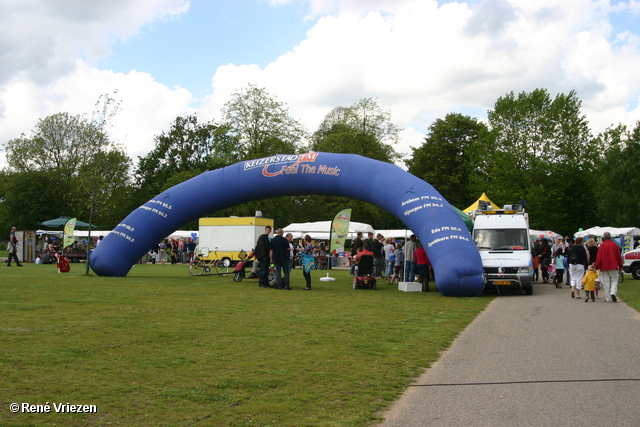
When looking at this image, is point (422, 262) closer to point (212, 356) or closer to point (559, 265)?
point (559, 265)

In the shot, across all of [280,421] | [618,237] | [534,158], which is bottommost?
[280,421]

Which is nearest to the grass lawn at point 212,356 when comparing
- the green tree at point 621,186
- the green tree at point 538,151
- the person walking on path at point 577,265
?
the person walking on path at point 577,265

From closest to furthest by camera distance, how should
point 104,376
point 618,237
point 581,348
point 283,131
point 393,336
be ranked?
point 104,376 → point 581,348 → point 393,336 → point 618,237 → point 283,131

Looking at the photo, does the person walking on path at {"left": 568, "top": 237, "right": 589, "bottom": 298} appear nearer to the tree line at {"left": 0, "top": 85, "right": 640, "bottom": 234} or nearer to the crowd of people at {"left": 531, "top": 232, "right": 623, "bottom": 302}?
the crowd of people at {"left": 531, "top": 232, "right": 623, "bottom": 302}

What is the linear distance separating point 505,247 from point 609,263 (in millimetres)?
4119

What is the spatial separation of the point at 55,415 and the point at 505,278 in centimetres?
1492

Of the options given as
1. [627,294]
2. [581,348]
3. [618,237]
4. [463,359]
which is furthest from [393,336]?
[618,237]

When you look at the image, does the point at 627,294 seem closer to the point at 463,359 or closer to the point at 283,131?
the point at 463,359

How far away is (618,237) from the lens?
3684 centimetres

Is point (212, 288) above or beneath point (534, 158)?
beneath

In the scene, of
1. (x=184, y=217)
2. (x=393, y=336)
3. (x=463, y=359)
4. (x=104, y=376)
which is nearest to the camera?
(x=104, y=376)

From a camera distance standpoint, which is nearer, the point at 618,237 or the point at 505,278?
the point at 505,278

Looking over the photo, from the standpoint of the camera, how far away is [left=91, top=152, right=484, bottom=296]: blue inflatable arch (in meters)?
16.8

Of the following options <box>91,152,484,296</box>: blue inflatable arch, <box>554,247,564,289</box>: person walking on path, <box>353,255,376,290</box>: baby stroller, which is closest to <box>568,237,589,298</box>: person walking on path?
<box>91,152,484,296</box>: blue inflatable arch
